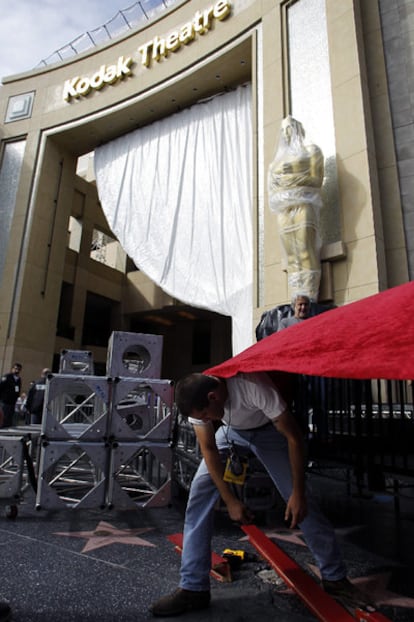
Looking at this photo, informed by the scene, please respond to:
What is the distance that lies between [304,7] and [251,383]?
13.2m

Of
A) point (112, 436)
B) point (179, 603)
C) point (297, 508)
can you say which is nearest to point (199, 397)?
point (297, 508)

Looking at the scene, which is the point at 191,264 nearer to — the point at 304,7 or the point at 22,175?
the point at 304,7

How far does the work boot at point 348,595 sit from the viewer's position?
7.27 ft

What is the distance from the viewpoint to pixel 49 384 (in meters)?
4.43

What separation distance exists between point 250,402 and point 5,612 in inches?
65.1

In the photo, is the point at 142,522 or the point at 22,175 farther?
the point at 22,175

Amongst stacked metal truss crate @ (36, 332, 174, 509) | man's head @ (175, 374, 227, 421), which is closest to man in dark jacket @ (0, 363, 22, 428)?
stacked metal truss crate @ (36, 332, 174, 509)

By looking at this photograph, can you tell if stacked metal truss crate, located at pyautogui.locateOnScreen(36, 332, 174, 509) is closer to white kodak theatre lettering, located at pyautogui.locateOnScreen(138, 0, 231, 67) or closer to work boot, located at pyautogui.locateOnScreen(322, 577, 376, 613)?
work boot, located at pyautogui.locateOnScreen(322, 577, 376, 613)

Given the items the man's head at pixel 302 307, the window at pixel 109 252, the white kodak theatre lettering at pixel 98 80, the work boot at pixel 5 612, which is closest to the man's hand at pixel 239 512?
the work boot at pixel 5 612

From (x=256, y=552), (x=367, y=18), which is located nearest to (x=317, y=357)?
(x=256, y=552)

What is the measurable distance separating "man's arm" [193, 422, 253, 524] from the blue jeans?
0.18 meters

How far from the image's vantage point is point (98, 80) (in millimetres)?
17328

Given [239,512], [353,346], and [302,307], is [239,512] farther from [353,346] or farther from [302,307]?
[302,307]

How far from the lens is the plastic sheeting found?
12.4m
